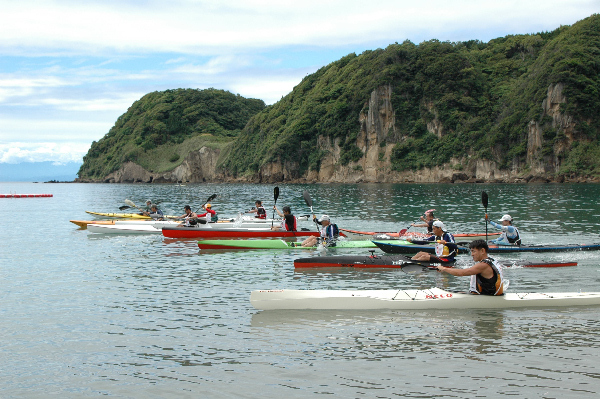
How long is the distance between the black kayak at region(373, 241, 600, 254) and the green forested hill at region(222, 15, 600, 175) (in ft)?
231

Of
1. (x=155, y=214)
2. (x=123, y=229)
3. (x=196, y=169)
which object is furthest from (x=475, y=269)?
(x=196, y=169)

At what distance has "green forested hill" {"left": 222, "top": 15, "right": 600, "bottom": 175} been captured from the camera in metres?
87.9

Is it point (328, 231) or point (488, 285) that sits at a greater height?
point (328, 231)

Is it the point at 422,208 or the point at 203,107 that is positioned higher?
the point at 203,107

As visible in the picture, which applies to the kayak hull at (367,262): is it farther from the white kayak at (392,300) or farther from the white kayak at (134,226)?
the white kayak at (134,226)

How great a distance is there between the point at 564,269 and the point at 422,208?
2562 centimetres

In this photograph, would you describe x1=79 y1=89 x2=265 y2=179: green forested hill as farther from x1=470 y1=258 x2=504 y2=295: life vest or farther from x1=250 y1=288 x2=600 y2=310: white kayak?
x1=470 y1=258 x2=504 y2=295: life vest

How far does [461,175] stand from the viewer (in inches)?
3873

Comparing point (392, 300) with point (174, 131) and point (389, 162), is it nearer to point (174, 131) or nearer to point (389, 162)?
point (389, 162)

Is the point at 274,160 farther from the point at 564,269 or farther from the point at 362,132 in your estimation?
the point at 564,269

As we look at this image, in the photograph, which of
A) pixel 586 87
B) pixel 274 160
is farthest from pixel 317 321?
pixel 274 160

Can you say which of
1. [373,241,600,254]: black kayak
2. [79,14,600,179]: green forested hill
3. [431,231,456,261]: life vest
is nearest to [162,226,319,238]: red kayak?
[373,241,600,254]: black kayak

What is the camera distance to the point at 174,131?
185 m

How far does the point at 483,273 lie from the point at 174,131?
180615 mm
